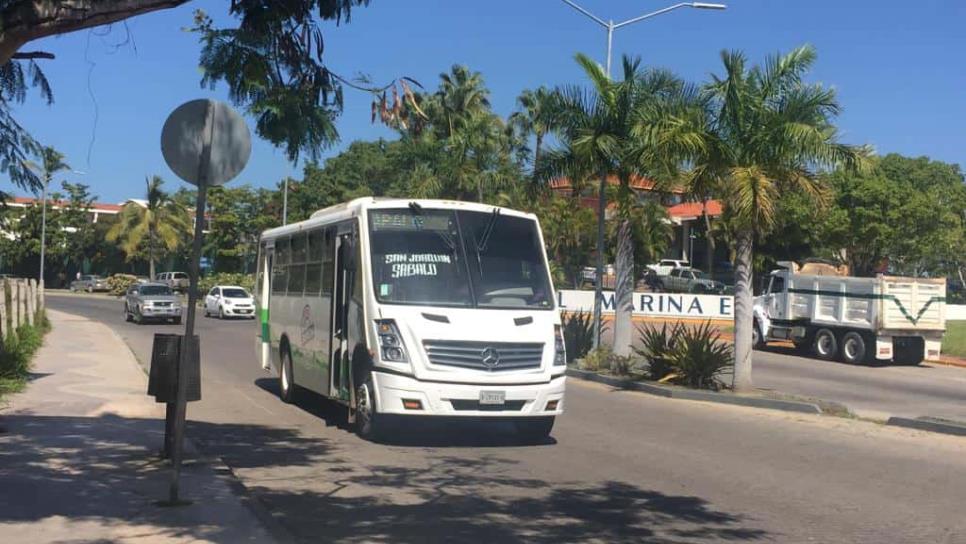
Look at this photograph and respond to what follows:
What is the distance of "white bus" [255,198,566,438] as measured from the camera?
33.0 feet

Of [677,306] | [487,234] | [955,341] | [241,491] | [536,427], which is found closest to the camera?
[241,491]

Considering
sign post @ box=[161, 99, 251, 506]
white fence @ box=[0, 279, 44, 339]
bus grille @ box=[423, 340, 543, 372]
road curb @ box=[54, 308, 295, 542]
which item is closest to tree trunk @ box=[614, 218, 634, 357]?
bus grille @ box=[423, 340, 543, 372]

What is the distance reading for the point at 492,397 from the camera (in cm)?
1004

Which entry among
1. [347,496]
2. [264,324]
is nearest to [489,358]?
[347,496]

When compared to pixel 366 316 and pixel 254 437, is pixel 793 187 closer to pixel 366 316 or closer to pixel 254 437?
pixel 366 316

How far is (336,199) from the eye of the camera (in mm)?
61844

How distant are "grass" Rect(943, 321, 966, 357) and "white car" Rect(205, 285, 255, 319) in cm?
2670

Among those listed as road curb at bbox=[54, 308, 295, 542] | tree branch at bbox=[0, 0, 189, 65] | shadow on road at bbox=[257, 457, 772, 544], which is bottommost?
shadow on road at bbox=[257, 457, 772, 544]

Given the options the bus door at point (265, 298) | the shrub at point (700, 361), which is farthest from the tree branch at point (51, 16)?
the shrub at point (700, 361)

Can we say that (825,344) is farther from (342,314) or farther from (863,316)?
(342,314)

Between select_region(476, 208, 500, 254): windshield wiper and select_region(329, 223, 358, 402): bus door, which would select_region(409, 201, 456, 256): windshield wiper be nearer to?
select_region(476, 208, 500, 254): windshield wiper

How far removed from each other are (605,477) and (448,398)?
6.17 feet

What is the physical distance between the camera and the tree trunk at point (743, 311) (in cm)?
1608

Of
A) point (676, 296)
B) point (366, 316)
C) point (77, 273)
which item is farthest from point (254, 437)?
point (77, 273)
